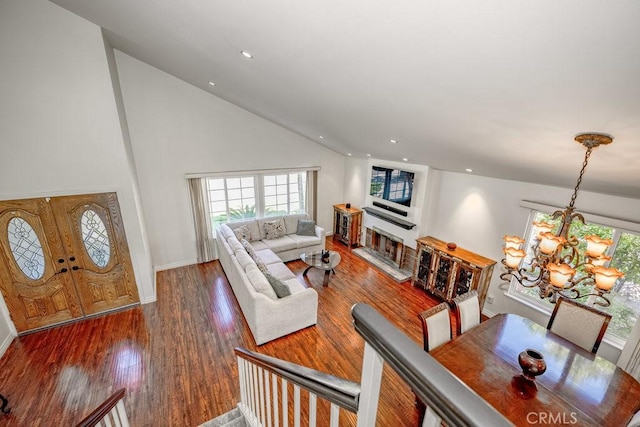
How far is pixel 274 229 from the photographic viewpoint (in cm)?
625

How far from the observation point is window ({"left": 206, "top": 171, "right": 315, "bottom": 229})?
19.9ft

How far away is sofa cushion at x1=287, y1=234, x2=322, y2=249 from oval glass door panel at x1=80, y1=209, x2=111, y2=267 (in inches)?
133

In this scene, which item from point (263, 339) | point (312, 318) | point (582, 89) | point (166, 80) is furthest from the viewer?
point (166, 80)

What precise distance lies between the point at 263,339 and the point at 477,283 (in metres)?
3.32

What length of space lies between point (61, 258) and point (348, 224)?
536cm

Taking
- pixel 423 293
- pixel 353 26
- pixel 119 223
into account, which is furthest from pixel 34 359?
pixel 423 293

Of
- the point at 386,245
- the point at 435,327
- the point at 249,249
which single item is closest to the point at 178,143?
the point at 249,249

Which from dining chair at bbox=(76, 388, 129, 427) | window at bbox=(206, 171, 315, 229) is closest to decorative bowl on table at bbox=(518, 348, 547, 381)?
dining chair at bbox=(76, 388, 129, 427)

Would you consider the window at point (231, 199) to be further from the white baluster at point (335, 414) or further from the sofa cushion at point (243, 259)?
the white baluster at point (335, 414)

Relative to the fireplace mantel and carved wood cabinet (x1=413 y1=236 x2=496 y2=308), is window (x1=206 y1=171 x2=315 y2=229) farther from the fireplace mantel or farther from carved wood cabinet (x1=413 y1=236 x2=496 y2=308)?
carved wood cabinet (x1=413 y1=236 x2=496 y2=308)

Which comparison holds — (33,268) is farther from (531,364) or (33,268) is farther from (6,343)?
(531,364)

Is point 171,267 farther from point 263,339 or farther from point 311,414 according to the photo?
point 311,414

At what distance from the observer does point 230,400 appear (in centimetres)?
295

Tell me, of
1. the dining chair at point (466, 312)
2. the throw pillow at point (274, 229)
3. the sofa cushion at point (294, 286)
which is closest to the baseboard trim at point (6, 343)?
the sofa cushion at point (294, 286)
